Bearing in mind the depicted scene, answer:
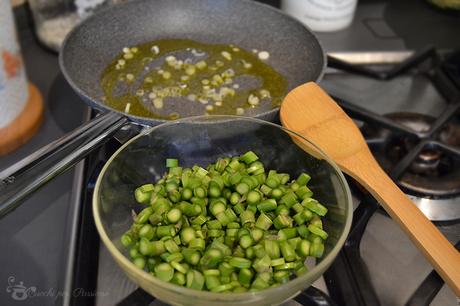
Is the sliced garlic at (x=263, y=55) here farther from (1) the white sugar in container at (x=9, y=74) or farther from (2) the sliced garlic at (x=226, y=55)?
(1) the white sugar in container at (x=9, y=74)

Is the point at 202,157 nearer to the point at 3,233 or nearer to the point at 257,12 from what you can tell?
the point at 3,233

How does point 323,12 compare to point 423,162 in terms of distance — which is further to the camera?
point 323,12

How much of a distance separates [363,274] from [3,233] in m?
0.46

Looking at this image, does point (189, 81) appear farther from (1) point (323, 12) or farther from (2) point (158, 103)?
(1) point (323, 12)

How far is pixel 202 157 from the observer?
638 millimetres

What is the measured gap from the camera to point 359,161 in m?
0.62

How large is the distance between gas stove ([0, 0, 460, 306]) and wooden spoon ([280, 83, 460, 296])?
0.04m

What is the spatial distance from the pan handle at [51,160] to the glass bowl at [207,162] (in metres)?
0.04

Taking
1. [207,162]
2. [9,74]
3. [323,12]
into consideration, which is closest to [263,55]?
[323,12]

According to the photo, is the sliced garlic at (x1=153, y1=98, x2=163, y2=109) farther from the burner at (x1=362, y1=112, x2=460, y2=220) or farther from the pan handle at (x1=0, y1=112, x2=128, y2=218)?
the burner at (x1=362, y1=112, x2=460, y2=220)

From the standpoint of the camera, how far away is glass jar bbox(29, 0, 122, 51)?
0.90 m

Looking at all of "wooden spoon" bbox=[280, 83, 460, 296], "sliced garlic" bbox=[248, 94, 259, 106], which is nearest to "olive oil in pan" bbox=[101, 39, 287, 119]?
"sliced garlic" bbox=[248, 94, 259, 106]

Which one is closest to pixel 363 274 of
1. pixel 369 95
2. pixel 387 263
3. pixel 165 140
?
pixel 387 263

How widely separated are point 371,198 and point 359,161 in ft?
0.16
